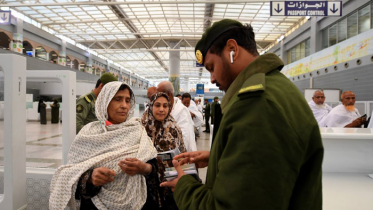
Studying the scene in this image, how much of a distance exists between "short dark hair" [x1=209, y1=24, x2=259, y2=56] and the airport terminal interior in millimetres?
114

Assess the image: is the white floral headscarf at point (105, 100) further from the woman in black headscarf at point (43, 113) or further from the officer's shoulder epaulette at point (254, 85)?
the woman in black headscarf at point (43, 113)

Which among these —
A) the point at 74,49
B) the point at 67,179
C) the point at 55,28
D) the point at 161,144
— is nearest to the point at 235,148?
the point at 67,179

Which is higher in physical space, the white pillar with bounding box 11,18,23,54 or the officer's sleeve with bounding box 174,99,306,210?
the white pillar with bounding box 11,18,23,54

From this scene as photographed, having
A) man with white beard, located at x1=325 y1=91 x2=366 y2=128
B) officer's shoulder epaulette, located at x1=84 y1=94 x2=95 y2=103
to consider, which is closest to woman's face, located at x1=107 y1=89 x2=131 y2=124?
officer's shoulder epaulette, located at x1=84 y1=94 x2=95 y2=103

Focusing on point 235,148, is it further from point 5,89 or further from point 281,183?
point 5,89

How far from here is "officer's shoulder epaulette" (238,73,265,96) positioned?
69 cm

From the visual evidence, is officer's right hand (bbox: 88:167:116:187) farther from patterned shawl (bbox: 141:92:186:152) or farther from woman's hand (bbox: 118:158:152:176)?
patterned shawl (bbox: 141:92:186:152)

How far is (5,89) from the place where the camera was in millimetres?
1798

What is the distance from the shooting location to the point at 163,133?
2.40 metres

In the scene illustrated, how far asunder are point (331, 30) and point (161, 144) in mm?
12061

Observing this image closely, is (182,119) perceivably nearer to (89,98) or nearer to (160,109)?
(160,109)

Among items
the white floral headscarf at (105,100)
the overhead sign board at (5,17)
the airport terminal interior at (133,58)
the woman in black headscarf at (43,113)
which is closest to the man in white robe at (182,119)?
the airport terminal interior at (133,58)

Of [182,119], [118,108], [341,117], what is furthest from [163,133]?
[341,117]

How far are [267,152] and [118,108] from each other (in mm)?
1524
